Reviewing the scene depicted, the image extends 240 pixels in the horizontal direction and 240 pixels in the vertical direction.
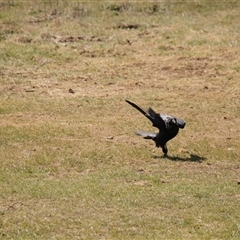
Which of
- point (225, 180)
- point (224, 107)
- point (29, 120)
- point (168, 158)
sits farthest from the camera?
point (224, 107)

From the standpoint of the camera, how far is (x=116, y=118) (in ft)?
52.6

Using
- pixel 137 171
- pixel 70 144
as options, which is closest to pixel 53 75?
pixel 70 144

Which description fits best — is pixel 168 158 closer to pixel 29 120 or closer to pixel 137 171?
pixel 137 171

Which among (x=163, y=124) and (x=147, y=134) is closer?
(x=163, y=124)

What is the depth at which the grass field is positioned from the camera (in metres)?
11.1

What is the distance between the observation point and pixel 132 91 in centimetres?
1786

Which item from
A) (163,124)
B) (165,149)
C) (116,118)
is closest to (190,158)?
(165,149)

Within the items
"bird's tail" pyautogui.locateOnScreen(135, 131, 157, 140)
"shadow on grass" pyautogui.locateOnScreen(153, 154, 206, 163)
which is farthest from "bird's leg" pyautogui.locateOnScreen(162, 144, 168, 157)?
"bird's tail" pyautogui.locateOnScreen(135, 131, 157, 140)

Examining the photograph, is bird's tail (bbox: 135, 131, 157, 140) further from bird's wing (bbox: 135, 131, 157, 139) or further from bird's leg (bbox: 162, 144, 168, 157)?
bird's leg (bbox: 162, 144, 168, 157)

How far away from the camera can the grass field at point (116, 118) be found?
437 inches

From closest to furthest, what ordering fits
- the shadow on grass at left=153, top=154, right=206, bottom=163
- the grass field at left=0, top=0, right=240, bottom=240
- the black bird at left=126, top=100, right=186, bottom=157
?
1. the grass field at left=0, top=0, right=240, bottom=240
2. the black bird at left=126, top=100, right=186, bottom=157
3. the shadow on grass at left=153, top=154, right=206, bottom=163

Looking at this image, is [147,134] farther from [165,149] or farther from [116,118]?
[116,118]

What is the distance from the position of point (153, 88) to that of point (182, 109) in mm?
1495

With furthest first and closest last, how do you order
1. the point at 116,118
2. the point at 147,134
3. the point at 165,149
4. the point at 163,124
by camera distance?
the point at 116,118
the point at 147,134
the point at 165,149
the point at 163,124
